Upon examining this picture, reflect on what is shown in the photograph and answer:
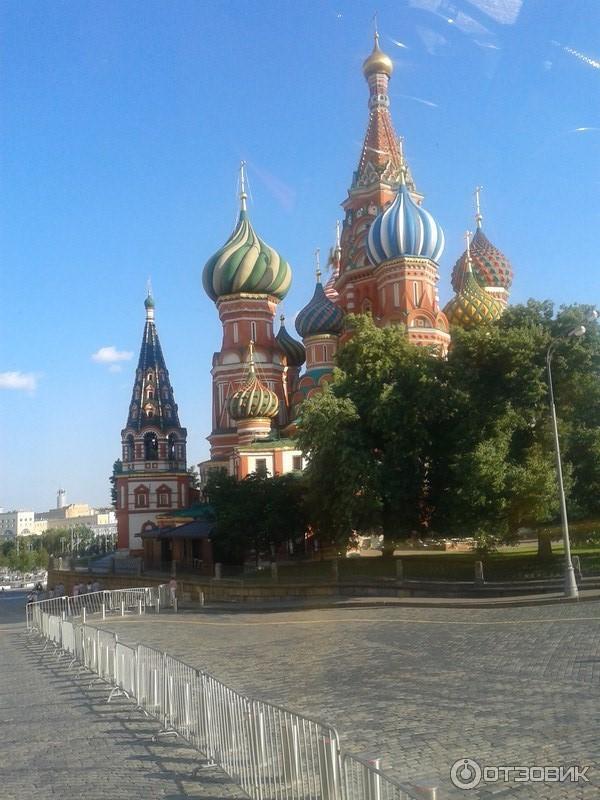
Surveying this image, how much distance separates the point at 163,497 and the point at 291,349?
1374 centimetres

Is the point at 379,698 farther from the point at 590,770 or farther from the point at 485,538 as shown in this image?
the point at 485,538

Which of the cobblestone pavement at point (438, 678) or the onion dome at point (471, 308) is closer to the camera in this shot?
the cobblestone pavement at point (438, 678)

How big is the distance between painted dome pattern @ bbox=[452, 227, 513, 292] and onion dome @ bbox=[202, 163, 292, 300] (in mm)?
14580

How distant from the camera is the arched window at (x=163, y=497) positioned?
56.2 meters

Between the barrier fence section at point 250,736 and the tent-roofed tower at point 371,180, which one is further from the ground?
the tent-roofed tower at point 371,180

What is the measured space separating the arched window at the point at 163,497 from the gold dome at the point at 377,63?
31551 mm

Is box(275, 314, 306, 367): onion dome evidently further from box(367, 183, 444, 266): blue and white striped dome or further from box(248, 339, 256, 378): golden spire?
box(367, 183, 444, 266): blue and white striped dome

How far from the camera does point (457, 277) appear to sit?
62.2 m

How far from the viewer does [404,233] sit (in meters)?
44.8

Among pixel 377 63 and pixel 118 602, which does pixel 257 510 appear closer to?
pixel 118 602

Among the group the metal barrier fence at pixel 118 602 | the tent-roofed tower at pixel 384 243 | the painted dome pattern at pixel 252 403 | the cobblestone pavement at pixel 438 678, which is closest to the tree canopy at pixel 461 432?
the cobblestone pavement at pixel 438 678

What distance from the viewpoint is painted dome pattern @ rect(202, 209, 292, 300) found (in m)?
53.6

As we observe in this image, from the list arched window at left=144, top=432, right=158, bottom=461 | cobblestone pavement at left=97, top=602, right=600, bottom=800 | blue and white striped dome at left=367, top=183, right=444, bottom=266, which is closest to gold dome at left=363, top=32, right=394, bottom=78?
blue and white striped dome at left=367, top=183, right=444, bottom=266

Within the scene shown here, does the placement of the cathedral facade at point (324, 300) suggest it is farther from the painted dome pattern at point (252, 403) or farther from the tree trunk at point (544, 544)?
the tree trunk at point (544, 544)
